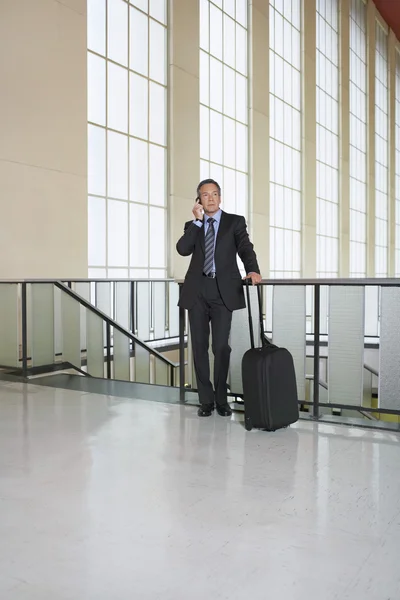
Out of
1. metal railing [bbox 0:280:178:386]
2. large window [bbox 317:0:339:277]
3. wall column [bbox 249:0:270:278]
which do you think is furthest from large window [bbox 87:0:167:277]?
large window [bbox 317:0:339:277]

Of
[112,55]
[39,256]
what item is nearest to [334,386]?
[39,256]

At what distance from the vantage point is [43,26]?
9656 mm

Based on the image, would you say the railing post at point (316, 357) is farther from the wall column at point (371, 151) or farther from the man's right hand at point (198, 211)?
the wall column at point (371, 151)

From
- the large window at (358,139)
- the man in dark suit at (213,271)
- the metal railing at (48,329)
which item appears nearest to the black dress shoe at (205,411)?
the man in dark suit at (213,271)

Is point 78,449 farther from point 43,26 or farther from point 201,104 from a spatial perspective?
point 201,104

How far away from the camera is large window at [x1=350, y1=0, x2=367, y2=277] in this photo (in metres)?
25.2

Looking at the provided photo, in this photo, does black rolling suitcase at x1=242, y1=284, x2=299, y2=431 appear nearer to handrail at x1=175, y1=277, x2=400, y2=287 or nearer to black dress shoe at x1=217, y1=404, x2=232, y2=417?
black dress shoe at x1=217, y1=404, x2=232, y2=417

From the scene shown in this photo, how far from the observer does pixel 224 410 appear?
213 inches

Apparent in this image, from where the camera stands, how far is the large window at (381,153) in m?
28.5

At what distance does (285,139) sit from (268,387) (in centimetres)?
1589

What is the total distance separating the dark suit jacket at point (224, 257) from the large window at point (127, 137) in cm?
623

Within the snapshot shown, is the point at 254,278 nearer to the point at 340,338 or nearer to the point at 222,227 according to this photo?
the point at 222,227

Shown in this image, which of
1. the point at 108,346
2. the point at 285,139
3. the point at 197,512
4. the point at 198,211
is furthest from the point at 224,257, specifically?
the point at 285,139

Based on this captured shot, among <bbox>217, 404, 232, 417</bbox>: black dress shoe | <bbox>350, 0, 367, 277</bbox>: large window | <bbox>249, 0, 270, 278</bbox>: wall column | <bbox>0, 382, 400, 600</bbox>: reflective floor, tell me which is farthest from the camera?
<bbox>350, 0, 367, 277</bbox>: large window
